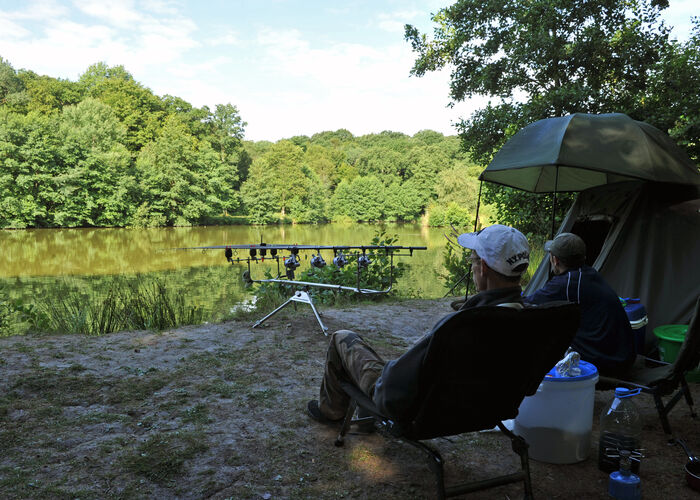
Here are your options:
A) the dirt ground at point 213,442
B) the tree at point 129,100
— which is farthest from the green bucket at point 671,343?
the tree at point 129,100

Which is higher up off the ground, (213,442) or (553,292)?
(553,292)

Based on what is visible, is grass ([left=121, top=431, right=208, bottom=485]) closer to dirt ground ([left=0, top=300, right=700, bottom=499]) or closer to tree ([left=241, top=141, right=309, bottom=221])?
dirt ground ([left=0, top=300, right=700, bottom=499])

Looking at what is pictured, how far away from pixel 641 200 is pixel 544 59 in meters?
8.23

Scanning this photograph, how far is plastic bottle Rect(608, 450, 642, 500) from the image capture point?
81.8 inches

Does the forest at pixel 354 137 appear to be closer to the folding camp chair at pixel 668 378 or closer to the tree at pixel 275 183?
the tree at pixel 275 183

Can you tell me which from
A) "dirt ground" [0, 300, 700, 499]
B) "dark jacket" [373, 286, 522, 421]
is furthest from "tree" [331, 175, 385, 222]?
"dark jacket" [373, 286, 522, 421]

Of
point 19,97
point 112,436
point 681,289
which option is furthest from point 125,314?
point 19,97

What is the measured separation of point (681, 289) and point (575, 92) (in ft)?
24.2

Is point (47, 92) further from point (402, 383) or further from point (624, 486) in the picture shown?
point (624, 486)

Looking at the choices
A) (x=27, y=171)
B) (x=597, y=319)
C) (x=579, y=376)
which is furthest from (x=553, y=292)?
(x=27, y=171)

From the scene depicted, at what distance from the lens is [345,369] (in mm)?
2457

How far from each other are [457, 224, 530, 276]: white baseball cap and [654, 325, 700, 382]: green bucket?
212 cm

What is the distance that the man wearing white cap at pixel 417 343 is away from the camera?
5.86 feet

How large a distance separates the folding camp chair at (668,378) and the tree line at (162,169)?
23.8 m
